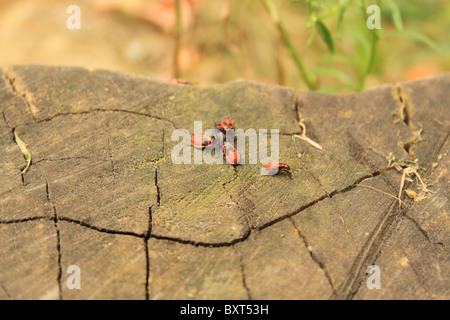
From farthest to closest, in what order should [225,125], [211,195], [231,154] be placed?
[225,125] → [231,154] → [211,195]

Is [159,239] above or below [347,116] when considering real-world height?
below

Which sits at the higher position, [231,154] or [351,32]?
[351,32]

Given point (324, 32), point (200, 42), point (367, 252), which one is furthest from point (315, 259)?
point (200, 42)

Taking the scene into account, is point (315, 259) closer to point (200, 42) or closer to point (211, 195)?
point (211, 195)

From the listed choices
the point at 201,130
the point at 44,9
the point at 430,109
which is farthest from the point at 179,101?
the point at 44,9

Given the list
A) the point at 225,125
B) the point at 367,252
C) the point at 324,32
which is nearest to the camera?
the point at 367,252

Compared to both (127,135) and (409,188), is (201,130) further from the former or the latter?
(409,188)
